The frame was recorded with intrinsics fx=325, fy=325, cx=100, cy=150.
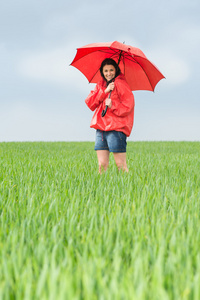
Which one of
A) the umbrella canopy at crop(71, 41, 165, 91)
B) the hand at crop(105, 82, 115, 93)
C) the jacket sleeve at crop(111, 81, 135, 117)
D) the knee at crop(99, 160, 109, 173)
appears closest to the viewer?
the hand at crop(105, 82, 115, 93)

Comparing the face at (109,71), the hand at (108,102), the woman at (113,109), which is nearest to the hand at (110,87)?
the woman at (113,109)

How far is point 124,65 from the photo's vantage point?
468cm

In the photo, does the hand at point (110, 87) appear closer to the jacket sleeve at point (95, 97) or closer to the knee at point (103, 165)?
the jacket sleeve at point (95, 97)

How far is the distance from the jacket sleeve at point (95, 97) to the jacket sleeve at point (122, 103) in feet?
0.63

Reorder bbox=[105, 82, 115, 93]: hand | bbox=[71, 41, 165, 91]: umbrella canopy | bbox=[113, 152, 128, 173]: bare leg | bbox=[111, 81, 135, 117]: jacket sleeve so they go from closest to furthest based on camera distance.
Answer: bbox=[105, 82, 115, 93]: hand → bbox=[111, 81, 135, 117]: jacket sleeve → bbox=[113, 152, 128, 173]: bare leg → bbox=[71, 41, 165, 91]: umbrella canopy

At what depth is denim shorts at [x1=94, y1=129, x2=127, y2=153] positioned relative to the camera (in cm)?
408

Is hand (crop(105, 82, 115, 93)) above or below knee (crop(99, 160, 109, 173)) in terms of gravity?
above

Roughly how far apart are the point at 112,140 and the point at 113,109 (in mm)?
387

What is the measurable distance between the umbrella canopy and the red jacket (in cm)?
48

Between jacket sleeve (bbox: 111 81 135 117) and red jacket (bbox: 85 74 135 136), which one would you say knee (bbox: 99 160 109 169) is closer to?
red jacket (bbox: 85 74 135 136)

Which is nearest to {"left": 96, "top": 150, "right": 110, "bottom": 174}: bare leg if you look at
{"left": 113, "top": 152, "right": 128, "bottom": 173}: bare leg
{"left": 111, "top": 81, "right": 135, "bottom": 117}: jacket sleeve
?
{"left": 113, "top": 152, "right": 128, "bottom": 173}: bare leg

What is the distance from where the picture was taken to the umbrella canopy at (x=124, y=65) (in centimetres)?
449

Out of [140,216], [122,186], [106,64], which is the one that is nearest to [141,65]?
[106,64]

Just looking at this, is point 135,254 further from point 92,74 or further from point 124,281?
point 92,74
